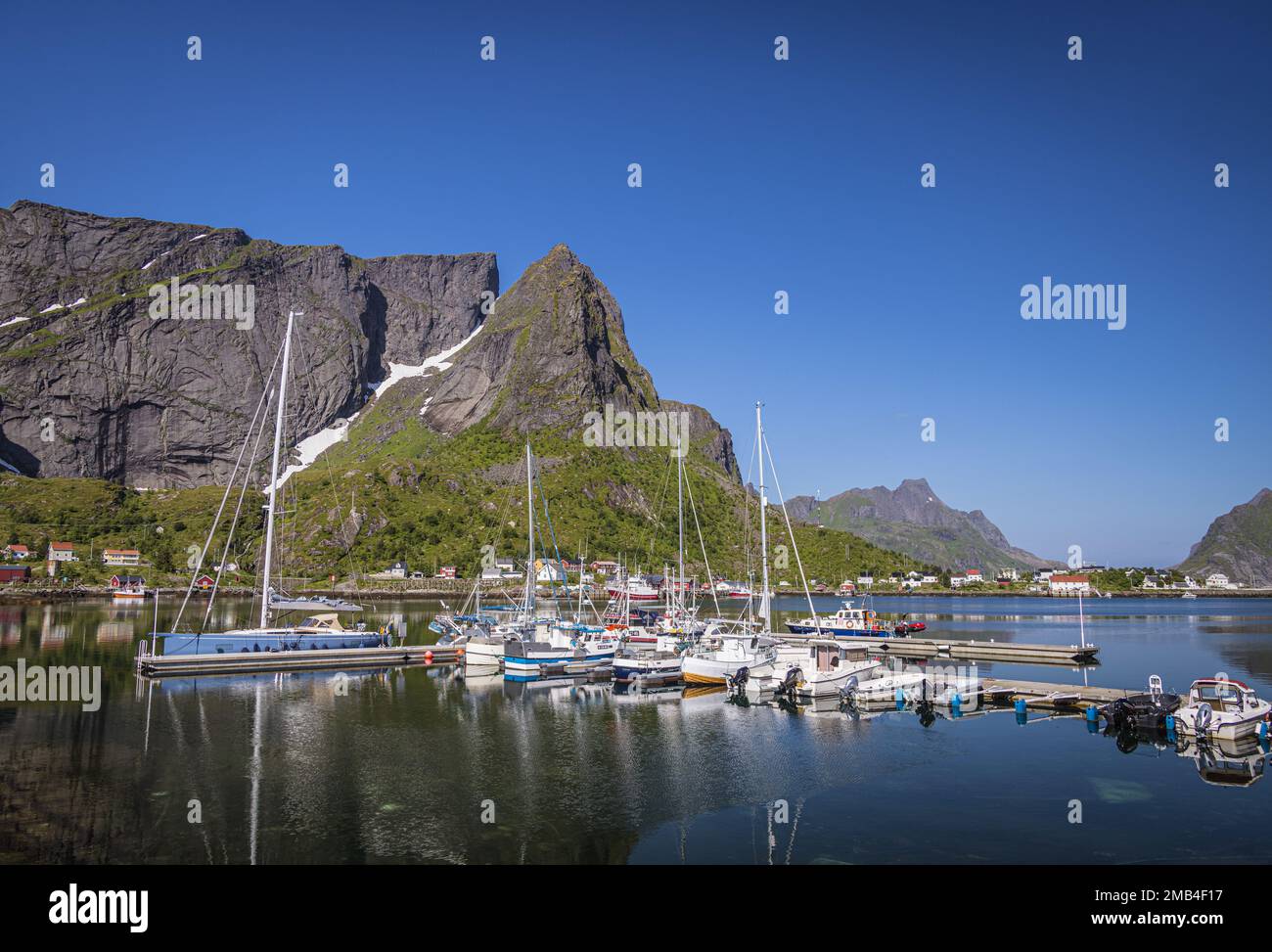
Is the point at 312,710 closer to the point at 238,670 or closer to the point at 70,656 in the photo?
the point at 238,670

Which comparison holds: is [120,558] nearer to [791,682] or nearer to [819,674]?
[791,682]

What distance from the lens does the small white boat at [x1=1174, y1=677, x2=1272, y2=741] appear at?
116 ft

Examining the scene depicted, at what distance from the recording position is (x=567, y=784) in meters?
29.8

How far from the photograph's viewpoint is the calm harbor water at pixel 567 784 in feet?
75.2

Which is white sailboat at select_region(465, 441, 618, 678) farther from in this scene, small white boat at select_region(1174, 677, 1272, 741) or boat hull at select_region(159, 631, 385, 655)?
small white boat at select_region(1174, 677, 1272, 741)

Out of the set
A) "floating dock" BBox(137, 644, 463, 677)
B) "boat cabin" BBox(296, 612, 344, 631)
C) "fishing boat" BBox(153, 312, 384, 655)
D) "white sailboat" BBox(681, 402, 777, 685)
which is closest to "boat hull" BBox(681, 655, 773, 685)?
"white sailboat" BBox(681, 402, 777, 685)

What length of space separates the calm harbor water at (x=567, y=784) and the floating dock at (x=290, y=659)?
2165mm

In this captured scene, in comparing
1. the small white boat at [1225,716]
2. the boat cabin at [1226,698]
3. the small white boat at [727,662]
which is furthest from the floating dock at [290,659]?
the boat cabin at [1226,698]

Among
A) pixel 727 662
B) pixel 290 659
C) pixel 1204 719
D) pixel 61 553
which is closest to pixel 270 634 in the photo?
pixel 290 659

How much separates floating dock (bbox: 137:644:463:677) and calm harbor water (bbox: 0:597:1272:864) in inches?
85.2

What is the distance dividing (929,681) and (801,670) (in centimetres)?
767

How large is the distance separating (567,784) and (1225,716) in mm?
29311

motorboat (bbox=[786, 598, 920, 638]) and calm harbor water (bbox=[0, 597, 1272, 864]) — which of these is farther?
motorboat (bbox=[786, 598, 920, 638])
